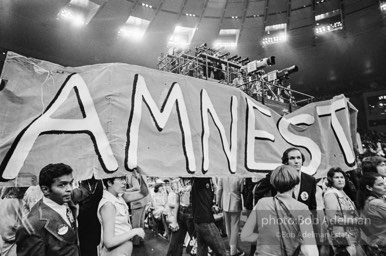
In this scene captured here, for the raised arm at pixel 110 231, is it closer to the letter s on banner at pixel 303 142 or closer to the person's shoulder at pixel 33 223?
the person's shoulder at pixel 33 223

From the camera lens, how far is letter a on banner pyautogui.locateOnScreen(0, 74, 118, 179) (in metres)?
1.66

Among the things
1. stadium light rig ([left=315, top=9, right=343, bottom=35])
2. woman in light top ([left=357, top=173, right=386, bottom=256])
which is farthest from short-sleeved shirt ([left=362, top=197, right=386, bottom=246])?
stadium light rig ([left=315, top=9, right=343, bottom=35])

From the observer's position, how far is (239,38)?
18422 millimetres

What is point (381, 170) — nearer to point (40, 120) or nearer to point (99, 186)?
point (99, 186)

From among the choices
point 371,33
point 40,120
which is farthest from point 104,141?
point 371,33

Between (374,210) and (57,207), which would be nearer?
(57,207)

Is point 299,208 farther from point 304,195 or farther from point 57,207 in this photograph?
point 57,207

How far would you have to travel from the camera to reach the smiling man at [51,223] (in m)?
1.56

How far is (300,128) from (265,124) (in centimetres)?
61

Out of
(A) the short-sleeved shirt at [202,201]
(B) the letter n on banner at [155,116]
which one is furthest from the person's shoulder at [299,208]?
(A) the short-sleeved shirt at [202,201]

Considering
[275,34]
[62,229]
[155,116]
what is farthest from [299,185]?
[275,34]

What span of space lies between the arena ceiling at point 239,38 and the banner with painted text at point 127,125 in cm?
1353

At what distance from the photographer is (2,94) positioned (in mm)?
1753

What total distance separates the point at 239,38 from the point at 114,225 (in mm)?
18339
